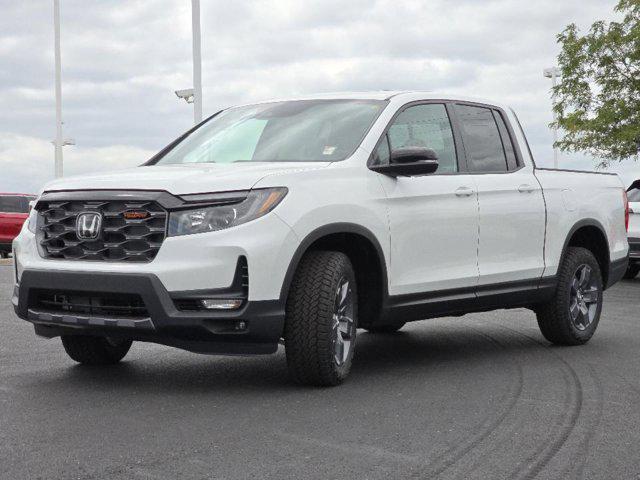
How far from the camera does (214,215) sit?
6.22 m

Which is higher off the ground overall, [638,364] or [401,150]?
[401,150]

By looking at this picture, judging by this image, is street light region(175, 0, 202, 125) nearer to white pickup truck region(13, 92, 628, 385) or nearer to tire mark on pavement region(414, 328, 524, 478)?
white pickup truck region(13, 92, 628, 385)

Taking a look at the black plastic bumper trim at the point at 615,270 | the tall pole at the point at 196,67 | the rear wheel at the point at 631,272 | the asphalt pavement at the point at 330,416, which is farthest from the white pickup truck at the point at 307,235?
the tall pole at the point at 196,67

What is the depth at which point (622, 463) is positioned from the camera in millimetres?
4957

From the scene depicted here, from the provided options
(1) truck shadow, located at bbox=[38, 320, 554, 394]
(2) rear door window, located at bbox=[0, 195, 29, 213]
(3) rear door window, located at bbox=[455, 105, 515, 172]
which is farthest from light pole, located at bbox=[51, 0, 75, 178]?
(3) rear door window, located at bbox=[455, 105, 515, 172]

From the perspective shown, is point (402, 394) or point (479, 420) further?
point (402, 394)

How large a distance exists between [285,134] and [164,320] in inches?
75.7

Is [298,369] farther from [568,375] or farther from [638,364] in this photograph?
[638,364]

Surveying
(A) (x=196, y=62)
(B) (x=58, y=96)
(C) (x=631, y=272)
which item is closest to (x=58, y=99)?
(B) (x=58, y=96)

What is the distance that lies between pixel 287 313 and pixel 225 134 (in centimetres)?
197

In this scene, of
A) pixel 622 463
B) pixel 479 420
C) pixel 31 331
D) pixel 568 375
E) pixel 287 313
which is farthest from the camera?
pixel 31 331

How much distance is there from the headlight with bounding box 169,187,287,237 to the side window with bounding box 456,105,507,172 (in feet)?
7.78

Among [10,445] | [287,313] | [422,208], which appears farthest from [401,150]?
[10,445]

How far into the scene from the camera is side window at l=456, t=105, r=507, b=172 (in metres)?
8.20
